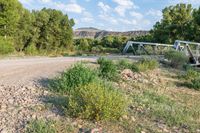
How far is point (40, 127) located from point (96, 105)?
1289 millimetres

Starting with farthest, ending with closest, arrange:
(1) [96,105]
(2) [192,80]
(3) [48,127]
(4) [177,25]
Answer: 1. (4) [177,25]
2. (2) [192,80]
3. (1) [96,105]
4. (3) [48,127]

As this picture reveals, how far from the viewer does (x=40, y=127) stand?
741cm

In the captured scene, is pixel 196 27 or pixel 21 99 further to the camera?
pixel 196 27

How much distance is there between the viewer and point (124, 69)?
15.7 m

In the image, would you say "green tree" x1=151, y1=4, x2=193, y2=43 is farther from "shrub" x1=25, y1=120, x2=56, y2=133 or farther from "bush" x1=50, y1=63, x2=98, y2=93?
"shrub" x1=25, y1=120, x2=56, y2=133

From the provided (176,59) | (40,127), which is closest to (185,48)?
(176,59)

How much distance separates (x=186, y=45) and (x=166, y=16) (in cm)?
2972

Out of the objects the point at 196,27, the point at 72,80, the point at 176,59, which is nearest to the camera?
the point at 72,80

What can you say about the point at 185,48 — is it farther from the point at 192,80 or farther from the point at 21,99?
the point at 21,99

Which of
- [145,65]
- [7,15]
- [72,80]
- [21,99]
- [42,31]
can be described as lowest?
[145,65]

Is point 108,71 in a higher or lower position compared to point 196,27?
lower

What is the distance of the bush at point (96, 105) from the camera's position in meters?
8.18

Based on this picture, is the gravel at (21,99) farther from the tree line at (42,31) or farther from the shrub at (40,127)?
the tree line at (42,31)

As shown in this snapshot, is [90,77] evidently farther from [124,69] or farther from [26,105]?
[124,69]
